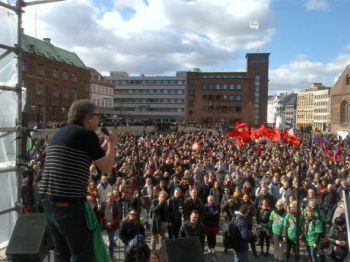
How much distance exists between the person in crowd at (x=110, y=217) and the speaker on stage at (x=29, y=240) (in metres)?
4.98

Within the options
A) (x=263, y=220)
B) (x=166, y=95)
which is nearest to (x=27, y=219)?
(x=263, y=220)

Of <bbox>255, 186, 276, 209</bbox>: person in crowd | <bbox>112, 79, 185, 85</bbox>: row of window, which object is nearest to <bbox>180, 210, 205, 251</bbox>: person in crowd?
<bbox>255, 186, 276, 209</bbox>: person in crowd

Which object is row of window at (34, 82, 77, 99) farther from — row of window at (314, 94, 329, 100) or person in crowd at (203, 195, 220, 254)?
row of window at (314, 94, 329, 100)

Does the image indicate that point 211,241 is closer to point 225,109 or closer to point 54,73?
point 54,73

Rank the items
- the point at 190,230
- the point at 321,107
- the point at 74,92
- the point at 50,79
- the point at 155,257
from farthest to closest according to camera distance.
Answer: the point at 321,107, the point at 74,92, the point at 50,79, the point at 190,230, the point at 155,257

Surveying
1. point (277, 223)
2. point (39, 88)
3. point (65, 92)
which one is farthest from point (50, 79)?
point (277, 223)

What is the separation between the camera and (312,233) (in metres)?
9.06

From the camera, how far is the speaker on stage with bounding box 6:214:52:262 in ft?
14.2

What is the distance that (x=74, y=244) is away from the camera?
3277mm

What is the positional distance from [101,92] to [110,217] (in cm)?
8739

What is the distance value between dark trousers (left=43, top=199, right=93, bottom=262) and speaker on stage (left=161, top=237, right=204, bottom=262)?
1.80 meters

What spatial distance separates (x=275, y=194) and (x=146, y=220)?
190 inches

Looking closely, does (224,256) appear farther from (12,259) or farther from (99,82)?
(99,82)

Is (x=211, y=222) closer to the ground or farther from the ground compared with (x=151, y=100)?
closer to the ground
